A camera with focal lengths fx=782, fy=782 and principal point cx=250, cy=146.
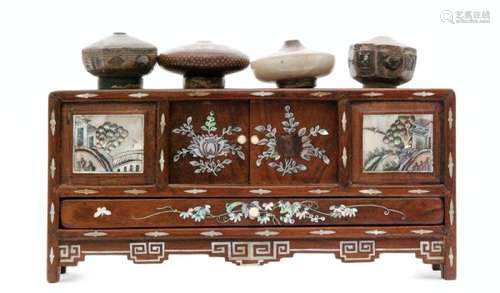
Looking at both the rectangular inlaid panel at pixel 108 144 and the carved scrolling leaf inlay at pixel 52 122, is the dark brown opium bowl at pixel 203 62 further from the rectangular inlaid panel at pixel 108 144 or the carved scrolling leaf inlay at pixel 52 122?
the carved scrolling leaf inlay at pixel 52 122

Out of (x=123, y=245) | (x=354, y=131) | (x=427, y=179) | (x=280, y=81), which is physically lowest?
(x=123, y=245)

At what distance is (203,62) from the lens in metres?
4.38

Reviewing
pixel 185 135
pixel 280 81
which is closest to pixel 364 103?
pixel 280 81

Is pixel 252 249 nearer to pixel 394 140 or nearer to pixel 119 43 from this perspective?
pixel 394 140

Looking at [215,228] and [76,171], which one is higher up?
[76,171]

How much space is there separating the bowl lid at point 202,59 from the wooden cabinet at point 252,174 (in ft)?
0.74

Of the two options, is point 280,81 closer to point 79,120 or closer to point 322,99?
point 322,99

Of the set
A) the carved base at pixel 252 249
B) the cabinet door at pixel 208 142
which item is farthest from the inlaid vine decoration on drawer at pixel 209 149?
the carved base at pixel 252 249

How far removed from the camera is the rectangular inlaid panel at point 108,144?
426 cm

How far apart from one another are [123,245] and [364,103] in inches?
60.1

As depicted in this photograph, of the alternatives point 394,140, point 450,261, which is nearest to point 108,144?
point 394,140

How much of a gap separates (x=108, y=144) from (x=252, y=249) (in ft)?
3.19

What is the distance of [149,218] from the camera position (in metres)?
4.24

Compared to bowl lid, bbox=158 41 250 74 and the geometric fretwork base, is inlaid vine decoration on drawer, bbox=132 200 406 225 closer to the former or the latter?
the geometric fretwork base
